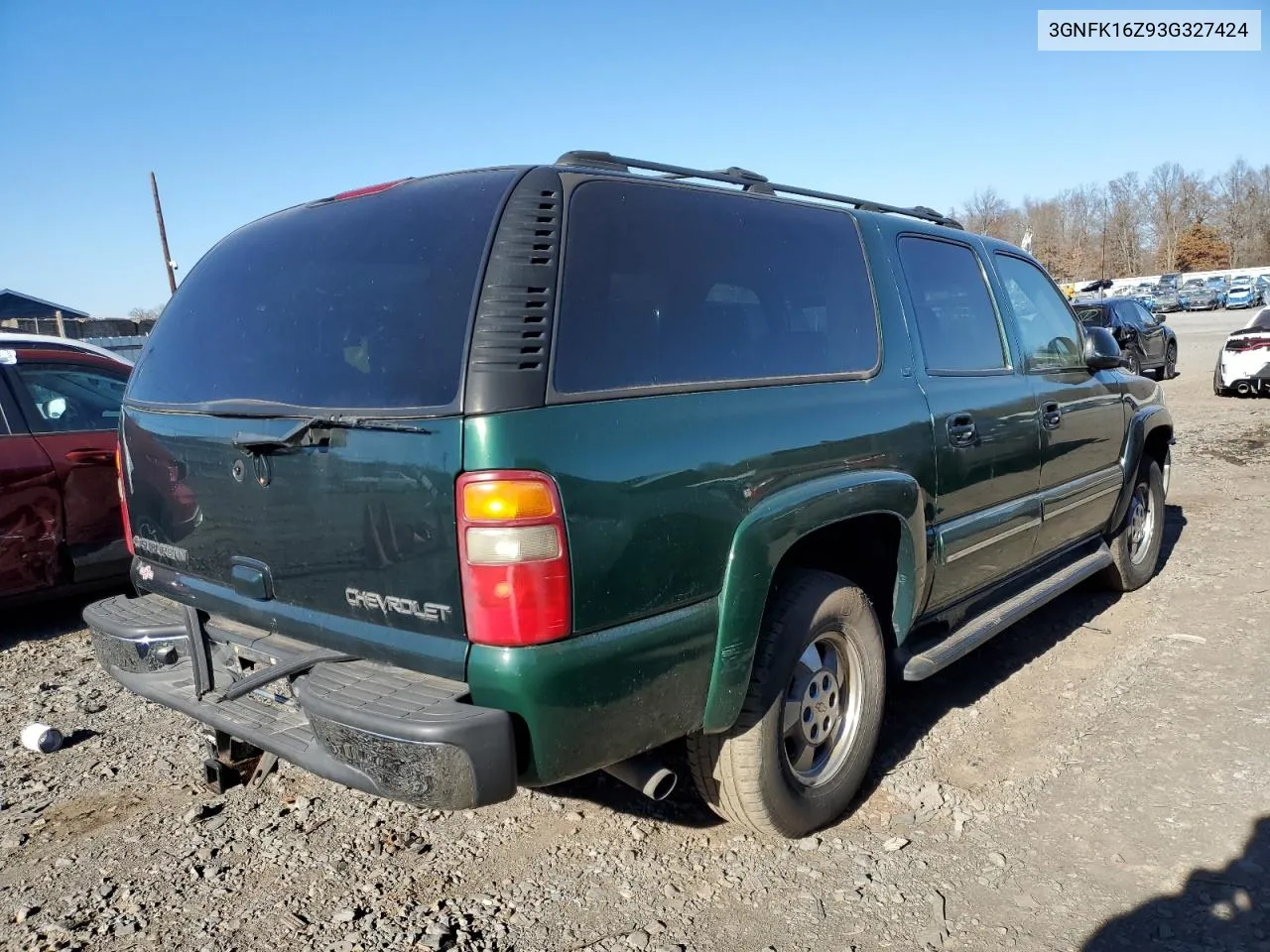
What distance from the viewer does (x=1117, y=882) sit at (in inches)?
106

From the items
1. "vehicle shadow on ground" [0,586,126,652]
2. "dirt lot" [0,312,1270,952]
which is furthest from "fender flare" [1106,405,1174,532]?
"vehicle shadow on ground" [0,586,126,652]

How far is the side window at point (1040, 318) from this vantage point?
4246mm

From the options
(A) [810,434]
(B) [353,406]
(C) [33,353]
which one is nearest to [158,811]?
(B) [353,406]

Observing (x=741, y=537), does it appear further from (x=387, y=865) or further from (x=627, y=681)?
(x=387, y=865)

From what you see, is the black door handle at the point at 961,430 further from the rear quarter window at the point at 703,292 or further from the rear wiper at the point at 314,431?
the rear wiper at the point at 314,431

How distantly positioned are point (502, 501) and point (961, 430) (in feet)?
6.83

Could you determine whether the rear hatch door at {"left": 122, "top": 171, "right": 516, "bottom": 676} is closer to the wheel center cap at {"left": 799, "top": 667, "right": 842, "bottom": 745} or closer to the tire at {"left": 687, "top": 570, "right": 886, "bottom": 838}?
the tire at {"left": 687, "top": 570, "right": 886, "bottom": 838}

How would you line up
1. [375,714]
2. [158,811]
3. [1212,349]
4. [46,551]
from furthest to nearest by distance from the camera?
[1212,349]
[46,551]
[158,811]
[375,714]

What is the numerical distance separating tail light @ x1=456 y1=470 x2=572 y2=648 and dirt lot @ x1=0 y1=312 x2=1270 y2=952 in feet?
3.31

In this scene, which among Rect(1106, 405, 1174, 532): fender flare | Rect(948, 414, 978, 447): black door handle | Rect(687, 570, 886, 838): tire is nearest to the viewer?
Rect(687, 570, 886, 838): tire

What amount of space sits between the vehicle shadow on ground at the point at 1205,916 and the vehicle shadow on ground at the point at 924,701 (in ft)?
3.03

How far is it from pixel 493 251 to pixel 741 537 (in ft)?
3.21

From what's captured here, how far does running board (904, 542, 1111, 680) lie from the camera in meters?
3.28

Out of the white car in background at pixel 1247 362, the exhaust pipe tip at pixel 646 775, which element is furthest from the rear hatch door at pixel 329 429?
the white car in background at pixel 1247 362
